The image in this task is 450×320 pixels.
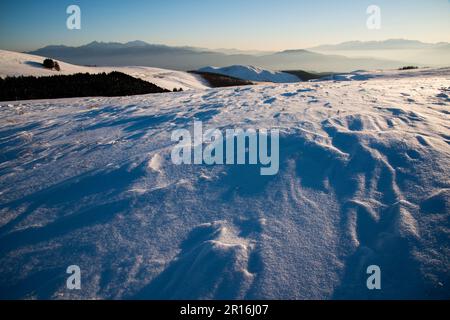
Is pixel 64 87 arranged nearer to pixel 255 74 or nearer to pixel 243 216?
pixel 243 216

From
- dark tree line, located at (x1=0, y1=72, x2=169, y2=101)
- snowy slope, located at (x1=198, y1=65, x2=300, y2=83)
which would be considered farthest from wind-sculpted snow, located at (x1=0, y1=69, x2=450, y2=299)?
snowy slope, located at (x1=198, y1=65, x2=300, y2=83)

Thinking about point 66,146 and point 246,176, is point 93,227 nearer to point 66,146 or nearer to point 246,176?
point 246,176

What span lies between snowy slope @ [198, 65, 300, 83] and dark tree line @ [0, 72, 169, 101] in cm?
2228

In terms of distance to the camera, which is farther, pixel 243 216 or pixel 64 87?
pixel 64 87

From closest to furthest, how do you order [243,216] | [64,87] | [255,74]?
[243,216] < [64,87] < [255,74]

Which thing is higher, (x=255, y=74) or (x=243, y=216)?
(x=255, y=74)

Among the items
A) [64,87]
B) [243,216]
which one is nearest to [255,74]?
[64,87]

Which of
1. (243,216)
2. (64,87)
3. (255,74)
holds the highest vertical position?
(255,74)

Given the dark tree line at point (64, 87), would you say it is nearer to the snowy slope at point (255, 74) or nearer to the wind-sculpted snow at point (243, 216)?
the wind-sculpted snow at point (243, 216)

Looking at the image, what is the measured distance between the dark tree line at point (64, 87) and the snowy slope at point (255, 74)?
73.1ft

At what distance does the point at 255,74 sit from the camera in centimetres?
3569

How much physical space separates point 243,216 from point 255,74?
116ft

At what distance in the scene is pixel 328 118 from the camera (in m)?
4.63

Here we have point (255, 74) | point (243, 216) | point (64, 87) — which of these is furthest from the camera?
point (255, 74)
